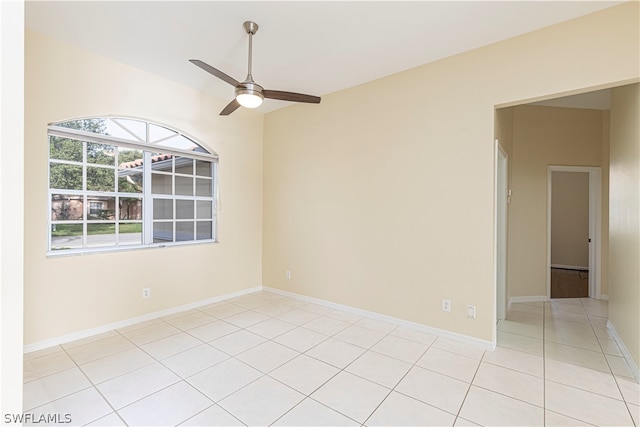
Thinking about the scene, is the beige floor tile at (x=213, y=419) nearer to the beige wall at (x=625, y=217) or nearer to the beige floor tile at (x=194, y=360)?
the beige floor tile at (x=194, y=360)

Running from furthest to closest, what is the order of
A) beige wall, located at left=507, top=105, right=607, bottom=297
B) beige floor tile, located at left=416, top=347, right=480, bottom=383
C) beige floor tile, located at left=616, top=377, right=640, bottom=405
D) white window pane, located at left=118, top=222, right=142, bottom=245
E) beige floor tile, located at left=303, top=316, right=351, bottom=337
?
beige wall, located at left=507, top=105, right=607, bottom=297 < white window pane, located at left=118, top=222, right=142, bottom=245 < beige floor tile, located at left=303, top=316, right=351, bottom=337 < beige floor tile, located at left=416, top=347, right=480, bottom=383 < beige floor tile, located at left=616, top=377, right=640, bottom=405

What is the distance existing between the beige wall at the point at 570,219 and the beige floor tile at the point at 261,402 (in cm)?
809

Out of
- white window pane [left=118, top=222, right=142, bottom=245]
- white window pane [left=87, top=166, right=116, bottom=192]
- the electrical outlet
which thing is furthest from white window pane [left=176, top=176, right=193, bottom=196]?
the electrical outlet

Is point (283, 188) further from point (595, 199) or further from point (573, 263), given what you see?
point (573, 263)

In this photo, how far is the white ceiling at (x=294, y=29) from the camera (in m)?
2.31

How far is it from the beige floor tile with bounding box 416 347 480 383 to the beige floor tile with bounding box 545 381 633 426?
51 centimetres

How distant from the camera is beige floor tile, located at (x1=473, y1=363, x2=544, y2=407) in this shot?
83.3 inches

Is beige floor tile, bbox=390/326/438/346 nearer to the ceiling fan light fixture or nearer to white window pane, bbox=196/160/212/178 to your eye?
the ceiling fan light fixture

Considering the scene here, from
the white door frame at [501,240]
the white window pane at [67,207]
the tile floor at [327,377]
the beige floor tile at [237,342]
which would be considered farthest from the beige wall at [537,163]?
the white window pane at [67,207]

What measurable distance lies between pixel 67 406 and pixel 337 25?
3559 millimetres

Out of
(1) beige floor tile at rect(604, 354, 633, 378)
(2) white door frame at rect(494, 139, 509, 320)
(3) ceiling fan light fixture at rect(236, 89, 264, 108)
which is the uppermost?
(3) ceiling fan light fixture at rect(236, 89, 264, 108)

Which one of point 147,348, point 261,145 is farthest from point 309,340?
point 261,145

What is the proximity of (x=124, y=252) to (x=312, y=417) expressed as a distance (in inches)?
109

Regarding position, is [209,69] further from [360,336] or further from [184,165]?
[360,336]
